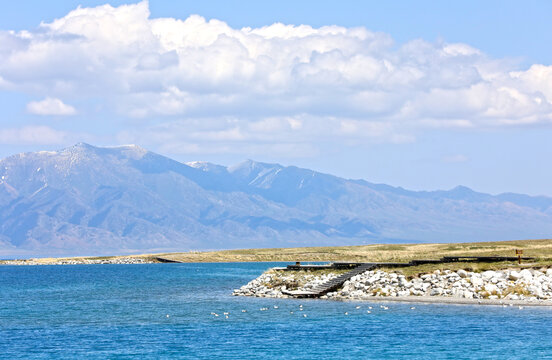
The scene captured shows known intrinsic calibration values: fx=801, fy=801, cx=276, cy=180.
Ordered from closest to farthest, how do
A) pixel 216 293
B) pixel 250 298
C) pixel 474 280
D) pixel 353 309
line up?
pixel 353 309 < pixel 474 280 < pixel 250 298 < pixel 216 293

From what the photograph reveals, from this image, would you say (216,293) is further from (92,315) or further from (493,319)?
(493,319)

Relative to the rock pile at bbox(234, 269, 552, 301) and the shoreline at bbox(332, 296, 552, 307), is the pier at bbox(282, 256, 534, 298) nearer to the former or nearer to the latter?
the rock pile at bbox(234, 269, 552, 301)

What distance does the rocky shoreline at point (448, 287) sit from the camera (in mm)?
73812

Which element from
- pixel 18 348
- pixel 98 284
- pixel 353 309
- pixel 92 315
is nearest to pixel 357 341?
pixel 353 309

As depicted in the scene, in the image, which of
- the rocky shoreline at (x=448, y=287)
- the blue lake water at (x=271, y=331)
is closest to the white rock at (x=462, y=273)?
the rocky shoreline at (x=448, y=287)

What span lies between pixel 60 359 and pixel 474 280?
42996 millimetres

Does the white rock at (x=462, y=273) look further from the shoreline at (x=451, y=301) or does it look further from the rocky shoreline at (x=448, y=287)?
the shoreline at (x=451, y=301)

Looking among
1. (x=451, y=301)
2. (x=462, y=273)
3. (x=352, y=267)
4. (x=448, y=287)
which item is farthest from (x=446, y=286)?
(x=352, y=267)

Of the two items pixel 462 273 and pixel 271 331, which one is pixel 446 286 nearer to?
pixel 462 273

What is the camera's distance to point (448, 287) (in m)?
78.4

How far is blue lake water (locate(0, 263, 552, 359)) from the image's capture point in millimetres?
51031

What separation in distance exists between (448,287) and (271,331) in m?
25.3

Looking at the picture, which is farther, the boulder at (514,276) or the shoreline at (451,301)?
the boulder at (514,276)

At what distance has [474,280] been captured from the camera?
7769cm
